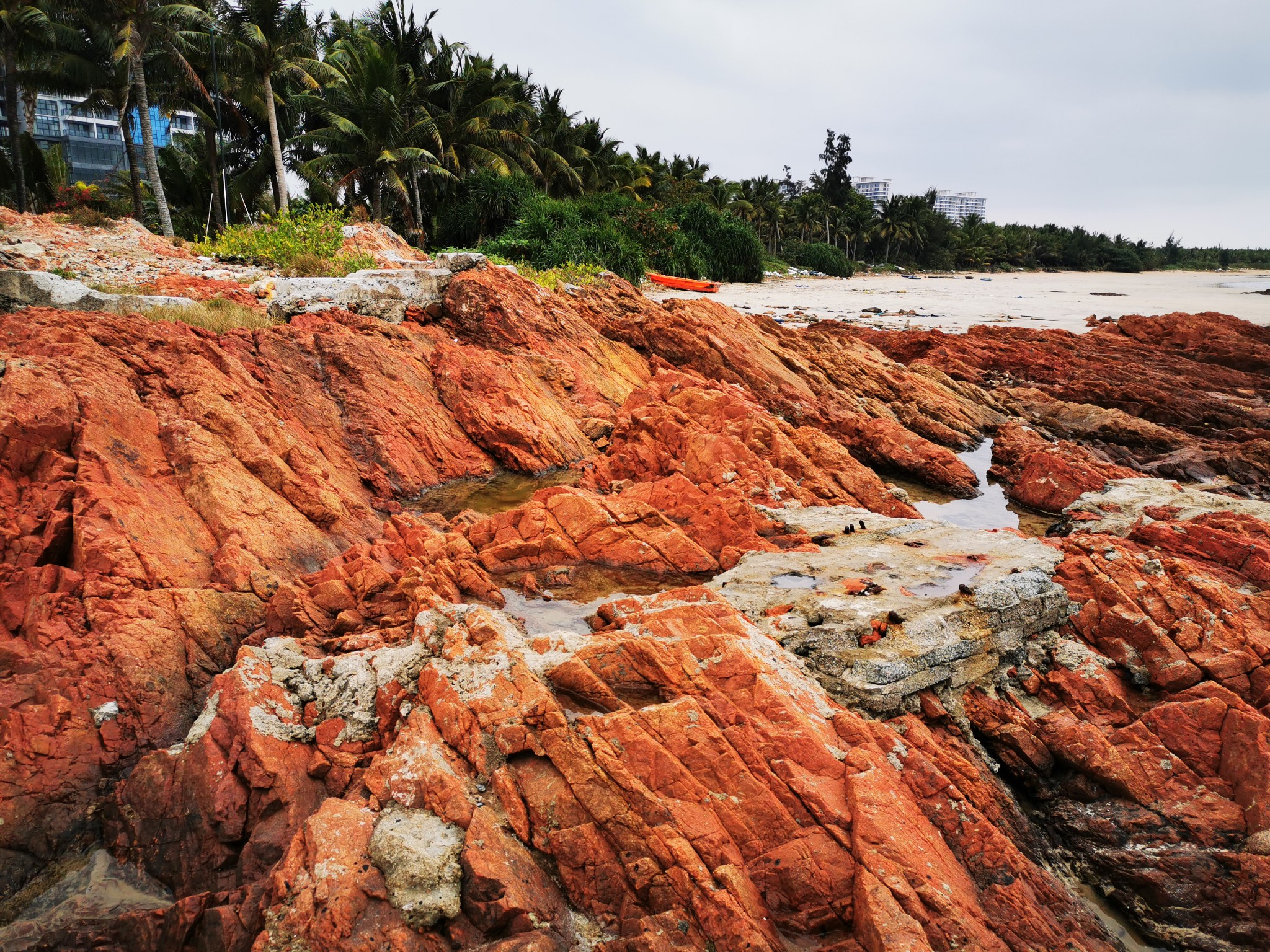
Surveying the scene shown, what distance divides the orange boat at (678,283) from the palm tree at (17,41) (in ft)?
78.9

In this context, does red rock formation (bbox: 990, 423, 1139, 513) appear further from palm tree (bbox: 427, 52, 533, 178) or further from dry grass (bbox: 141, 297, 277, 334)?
palm tree (bbox: 427, 52, 533, 178)

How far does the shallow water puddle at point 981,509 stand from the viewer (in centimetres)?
1194

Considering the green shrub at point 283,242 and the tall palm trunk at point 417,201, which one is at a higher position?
the tall palm trunk at point 417,201

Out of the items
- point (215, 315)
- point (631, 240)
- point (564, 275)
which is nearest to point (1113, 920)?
point (215, 315)

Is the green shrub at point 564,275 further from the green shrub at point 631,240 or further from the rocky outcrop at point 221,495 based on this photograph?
the rocky outcrop at point 221,495

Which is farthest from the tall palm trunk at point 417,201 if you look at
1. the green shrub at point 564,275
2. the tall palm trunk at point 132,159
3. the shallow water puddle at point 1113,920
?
the shallow water puddle at point 1113,920

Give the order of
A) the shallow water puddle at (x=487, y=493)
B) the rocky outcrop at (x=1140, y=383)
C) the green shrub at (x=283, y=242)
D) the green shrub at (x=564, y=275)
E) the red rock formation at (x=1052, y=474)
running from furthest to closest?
the green shrub at (x=564, y=275), the green shrub at (x=283, y=242), the rocky outcrop at (x=1140, y=383), the red rock formation at (x=1052, y=474), the shallow water puddle at (x=487, y=493)

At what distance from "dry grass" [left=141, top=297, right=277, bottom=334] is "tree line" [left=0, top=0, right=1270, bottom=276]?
37.8ft

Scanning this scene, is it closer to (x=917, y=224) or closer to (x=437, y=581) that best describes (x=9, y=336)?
(x=437, y=581)

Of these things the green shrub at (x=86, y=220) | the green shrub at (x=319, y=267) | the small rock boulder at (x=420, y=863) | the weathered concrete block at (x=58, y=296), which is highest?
the green shrub at (x=86, y=220)

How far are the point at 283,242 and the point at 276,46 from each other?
13632mm

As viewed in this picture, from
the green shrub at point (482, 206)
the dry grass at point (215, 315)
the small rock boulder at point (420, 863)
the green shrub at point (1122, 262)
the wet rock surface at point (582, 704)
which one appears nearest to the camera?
the small rock boulder at point (420, 863)

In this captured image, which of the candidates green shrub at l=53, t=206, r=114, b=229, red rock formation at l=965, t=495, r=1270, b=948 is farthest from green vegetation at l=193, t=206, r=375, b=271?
red rock formation at l=965, t=495, r=1270, b=948

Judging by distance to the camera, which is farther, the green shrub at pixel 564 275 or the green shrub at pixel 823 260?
the green shrub at pixel 823 260
